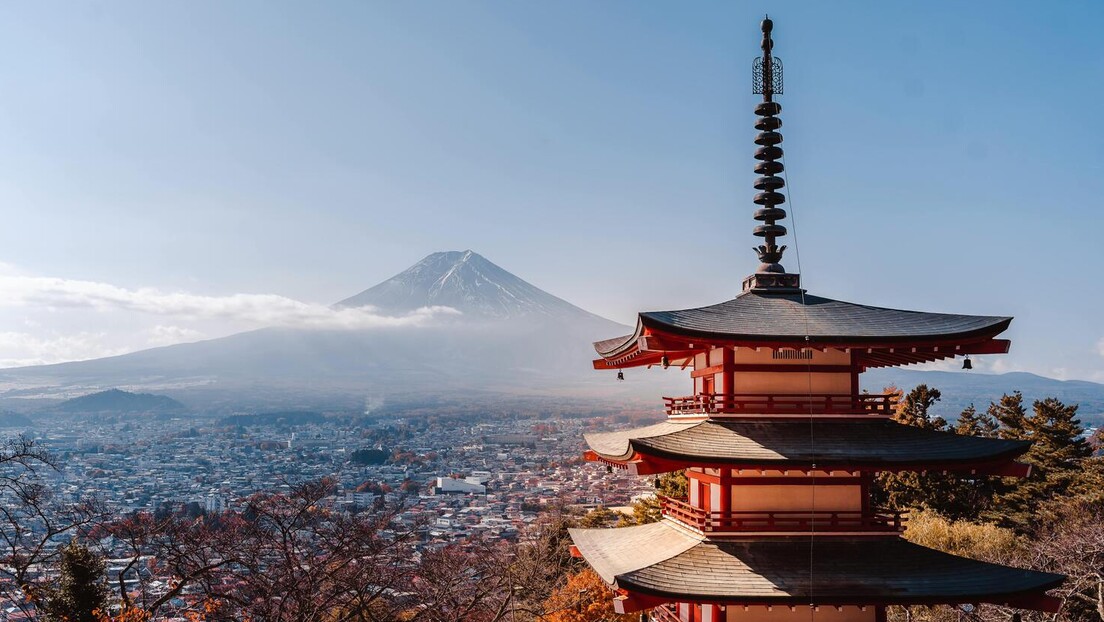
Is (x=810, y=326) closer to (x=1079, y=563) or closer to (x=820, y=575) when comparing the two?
(x=820, y=575)

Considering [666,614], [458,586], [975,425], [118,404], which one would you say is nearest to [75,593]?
[458,586]

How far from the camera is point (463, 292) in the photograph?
17438cm

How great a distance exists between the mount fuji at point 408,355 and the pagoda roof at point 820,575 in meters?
124

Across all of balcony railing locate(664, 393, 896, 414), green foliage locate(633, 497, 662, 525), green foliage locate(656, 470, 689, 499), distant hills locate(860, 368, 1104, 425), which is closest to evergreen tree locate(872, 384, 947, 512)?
green foliage locate(656, 470, 689, 499)

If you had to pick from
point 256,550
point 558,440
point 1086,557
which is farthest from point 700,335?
point 558,440

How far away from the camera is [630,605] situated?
10.6 meters

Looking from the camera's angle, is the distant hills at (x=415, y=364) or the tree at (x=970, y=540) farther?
the distant hills at (x=415, y=364)

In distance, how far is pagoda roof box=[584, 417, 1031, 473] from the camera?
35.8ft

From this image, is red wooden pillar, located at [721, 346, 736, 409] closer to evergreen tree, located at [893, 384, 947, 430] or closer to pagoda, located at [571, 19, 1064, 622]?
pagoda, located at [571, 19, 1064, 622]

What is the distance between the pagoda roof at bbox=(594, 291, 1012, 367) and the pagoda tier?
2.59 metres

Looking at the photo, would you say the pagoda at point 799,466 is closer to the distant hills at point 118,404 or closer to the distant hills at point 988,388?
the distant hills at point 988,388

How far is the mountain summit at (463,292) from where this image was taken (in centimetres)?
17162

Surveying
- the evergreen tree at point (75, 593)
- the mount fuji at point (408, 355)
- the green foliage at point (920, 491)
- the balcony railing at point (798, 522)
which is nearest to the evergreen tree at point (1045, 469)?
the green foliage at point (920, 491)

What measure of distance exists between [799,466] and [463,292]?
164800 mm
